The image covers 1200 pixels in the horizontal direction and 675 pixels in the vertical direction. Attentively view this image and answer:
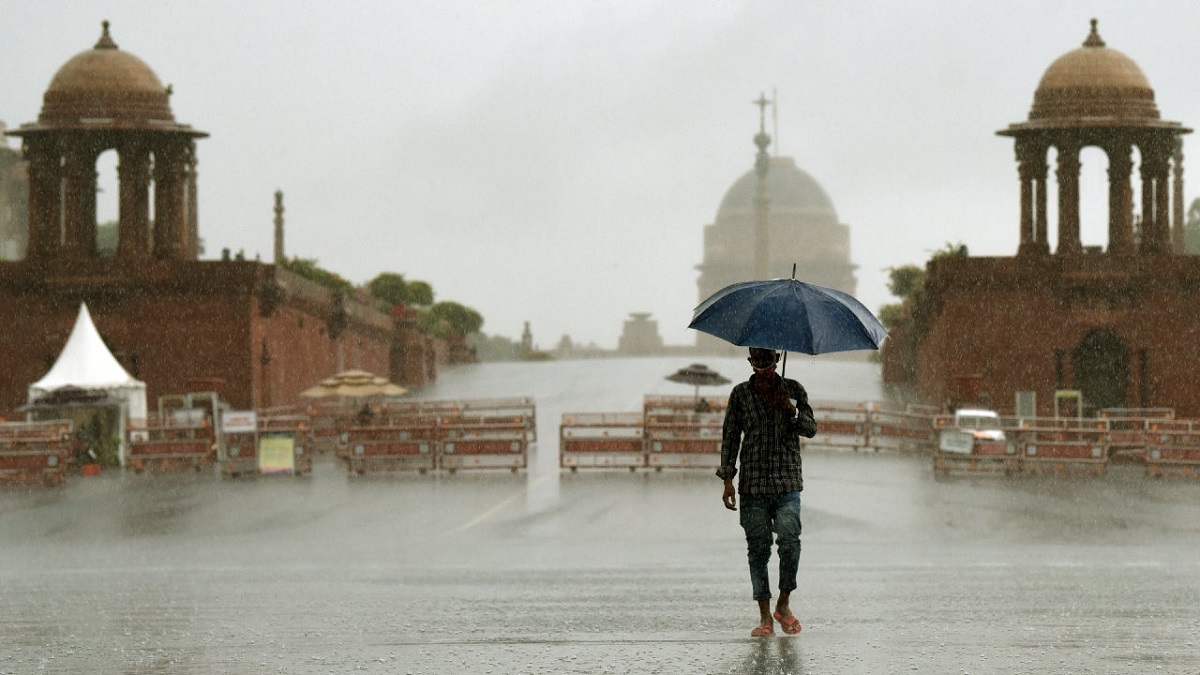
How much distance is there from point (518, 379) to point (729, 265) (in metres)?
113

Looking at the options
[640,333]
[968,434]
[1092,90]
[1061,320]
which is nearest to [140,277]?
[1061,320]

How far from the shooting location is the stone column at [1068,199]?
196ft

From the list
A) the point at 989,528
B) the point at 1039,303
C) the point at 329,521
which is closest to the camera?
the point at 989,528

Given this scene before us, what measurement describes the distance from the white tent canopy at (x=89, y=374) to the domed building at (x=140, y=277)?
7887 mm

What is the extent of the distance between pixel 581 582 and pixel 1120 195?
4719cm

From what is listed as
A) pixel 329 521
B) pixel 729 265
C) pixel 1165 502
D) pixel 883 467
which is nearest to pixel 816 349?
pixel 329 521

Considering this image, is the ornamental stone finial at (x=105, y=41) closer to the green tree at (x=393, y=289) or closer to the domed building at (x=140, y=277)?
the domed building at (x=140, y=277)

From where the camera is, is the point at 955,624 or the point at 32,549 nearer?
the point at 955,624

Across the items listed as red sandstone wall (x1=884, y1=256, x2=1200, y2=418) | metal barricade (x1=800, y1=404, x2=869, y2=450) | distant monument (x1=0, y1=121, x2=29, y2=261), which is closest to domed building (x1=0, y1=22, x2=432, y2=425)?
metal barricade (x1=800, y1=404, x2=869, y2=450)

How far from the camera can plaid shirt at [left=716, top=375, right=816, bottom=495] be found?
480 inches

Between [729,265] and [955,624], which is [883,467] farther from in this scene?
[729,265]

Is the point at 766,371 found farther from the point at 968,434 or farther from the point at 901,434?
the point at 901,434

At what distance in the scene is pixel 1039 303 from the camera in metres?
56.8

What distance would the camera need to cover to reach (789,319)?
11781 millimetres
